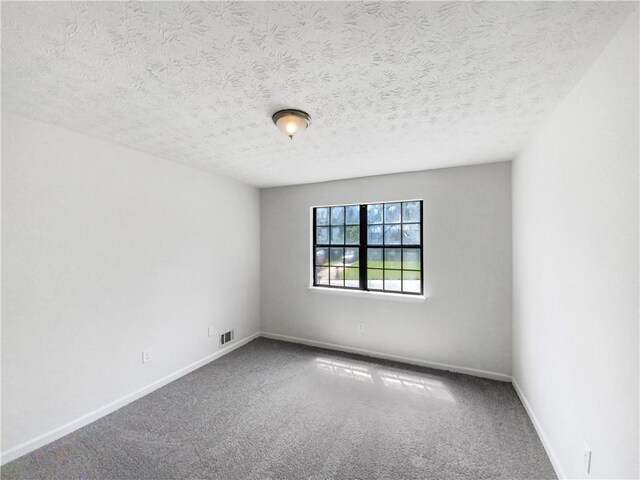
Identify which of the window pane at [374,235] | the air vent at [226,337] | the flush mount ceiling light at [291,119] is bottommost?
the air vent at [226,337]

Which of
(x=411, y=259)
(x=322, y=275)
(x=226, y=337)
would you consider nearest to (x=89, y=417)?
(x=226, y=337)

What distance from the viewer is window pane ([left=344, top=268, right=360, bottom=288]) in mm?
3882

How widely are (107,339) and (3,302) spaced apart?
78 centimetres

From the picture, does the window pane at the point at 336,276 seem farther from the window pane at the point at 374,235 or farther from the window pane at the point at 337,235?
the window pane at the point at 374,235

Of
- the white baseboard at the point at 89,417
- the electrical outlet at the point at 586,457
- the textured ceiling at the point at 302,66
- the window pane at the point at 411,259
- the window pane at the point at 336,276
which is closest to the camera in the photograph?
the textured ceiling at the point at 302,66

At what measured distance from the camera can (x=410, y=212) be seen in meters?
3.54

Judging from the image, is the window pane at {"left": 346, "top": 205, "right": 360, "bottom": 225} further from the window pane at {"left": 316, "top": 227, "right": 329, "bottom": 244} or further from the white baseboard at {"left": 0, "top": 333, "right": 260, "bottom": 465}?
the white baseboard at {"left": 0, "top": 333, "right": 260, "bottom": 465}

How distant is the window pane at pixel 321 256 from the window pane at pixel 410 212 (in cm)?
122

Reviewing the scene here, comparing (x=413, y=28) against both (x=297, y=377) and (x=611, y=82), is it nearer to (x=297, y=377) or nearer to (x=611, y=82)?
(x=611, y=82)

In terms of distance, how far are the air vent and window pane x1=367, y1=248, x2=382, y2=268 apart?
6.97ft

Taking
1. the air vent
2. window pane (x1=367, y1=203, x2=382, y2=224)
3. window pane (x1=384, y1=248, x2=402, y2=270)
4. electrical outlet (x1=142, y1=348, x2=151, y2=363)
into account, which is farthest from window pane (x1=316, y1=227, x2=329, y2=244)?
electrical outlet (x1=142, y1=348, x2=151, y2=363)

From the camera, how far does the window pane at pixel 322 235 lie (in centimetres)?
411

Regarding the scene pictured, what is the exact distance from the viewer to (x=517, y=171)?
2.72 meters

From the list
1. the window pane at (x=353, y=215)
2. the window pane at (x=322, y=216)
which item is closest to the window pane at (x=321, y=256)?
the window pane at (x=322, y=216)
